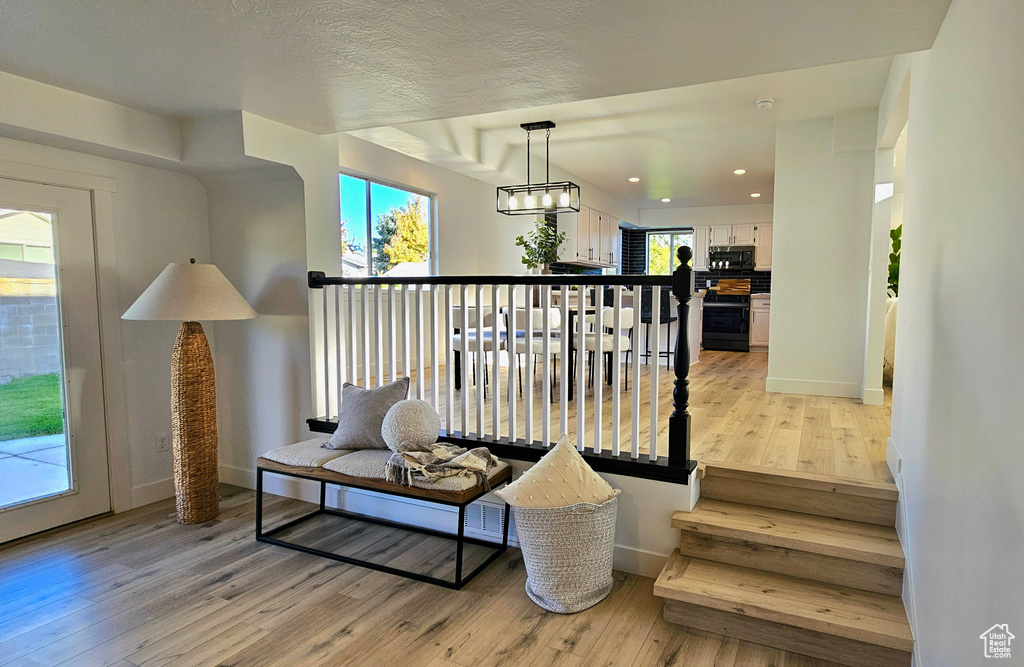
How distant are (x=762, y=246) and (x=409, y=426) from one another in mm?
8268

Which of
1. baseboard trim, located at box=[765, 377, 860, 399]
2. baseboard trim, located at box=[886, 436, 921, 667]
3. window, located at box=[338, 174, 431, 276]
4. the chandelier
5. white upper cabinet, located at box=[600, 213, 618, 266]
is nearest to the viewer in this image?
baseboard trim, located at box=[886, 436, 921, 667]

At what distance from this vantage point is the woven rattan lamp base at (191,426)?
126 inches

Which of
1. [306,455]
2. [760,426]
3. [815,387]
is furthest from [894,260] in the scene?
[306,455]

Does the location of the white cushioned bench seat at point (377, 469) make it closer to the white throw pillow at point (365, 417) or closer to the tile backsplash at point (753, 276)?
the white throw pillow at point (365, 417)

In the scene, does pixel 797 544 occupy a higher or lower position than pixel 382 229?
lower

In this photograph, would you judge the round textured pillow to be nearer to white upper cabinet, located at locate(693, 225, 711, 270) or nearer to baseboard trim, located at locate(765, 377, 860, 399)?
baseboard trim, located at locate(765, 377, 860, 399)

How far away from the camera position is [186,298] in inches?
120

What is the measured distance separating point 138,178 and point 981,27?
154 inches

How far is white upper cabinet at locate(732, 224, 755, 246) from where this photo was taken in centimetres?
949

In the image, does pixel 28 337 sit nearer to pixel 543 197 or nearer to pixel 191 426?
pixel 191 426

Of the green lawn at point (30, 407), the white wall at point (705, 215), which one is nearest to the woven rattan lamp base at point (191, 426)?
the green lawn at point (30, 407)

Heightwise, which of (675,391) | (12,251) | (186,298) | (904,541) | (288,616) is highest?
(12,251)

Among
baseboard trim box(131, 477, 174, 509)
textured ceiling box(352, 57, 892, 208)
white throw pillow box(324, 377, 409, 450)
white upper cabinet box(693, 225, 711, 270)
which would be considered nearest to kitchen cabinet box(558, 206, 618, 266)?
textured ceiling box(352, 57, 892, 208)

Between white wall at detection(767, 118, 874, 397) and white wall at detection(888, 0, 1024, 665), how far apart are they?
2.46m
